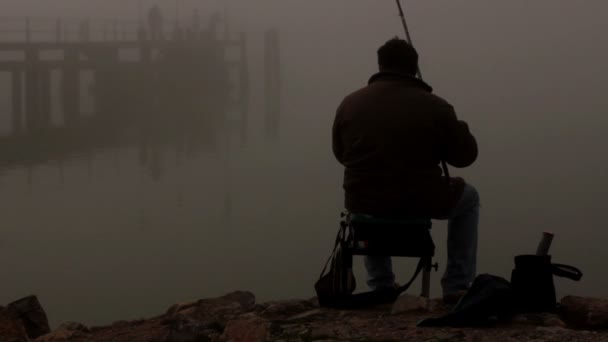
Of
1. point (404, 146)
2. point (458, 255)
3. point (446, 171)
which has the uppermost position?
point (404, 146)

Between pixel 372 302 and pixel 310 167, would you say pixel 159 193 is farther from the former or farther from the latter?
pixel 372 302

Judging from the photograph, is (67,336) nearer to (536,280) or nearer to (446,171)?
(446,171)

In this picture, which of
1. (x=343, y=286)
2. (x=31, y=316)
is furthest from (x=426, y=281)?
(x=31, y=316)

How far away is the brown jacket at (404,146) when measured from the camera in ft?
13.9

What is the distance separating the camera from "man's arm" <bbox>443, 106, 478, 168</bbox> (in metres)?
4.23

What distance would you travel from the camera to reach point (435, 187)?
428 cm

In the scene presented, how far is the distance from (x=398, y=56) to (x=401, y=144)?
401mm

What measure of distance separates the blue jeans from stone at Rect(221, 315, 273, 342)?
1.96 ft

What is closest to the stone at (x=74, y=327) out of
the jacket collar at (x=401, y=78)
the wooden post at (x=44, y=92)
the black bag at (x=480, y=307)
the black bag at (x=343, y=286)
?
the black bag at (x=343, y=286)

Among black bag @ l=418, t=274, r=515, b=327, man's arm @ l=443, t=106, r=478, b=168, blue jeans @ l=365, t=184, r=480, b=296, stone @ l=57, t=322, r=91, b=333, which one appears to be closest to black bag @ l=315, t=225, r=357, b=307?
blue jeans @ l=365, t=184, r=480, b=296

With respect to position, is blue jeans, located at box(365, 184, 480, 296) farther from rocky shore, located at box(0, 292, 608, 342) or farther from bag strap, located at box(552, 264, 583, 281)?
bag strap, located at box(552, 264, 583, 281)

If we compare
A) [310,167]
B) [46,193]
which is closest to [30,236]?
[46,193]

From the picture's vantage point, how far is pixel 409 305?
445cm

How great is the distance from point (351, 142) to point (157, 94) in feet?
163
